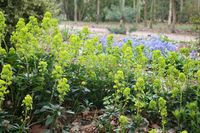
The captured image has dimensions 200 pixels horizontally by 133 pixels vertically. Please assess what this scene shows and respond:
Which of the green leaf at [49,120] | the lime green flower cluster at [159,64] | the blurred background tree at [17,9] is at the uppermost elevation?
the blurred background tree at [17,9]

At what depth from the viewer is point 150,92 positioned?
359cm

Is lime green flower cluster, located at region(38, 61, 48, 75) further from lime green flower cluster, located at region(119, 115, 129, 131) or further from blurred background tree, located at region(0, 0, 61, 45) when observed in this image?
blurred background tree, located at region(0, 0, 61, 45)

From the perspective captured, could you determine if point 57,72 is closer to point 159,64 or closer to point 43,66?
point 43,66

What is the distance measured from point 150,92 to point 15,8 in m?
3.57

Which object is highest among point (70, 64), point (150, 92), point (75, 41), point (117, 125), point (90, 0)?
point (90, 0)

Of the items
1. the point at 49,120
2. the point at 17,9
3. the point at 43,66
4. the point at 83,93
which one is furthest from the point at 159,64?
the point at 17,9

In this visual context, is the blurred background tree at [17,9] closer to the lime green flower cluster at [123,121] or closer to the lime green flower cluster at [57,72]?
the lime green flower cluster at [57,72]

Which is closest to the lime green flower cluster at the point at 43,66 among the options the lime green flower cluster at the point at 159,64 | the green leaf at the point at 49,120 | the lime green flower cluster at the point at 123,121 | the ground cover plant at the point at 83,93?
the ground cover plant at the point at 83,93

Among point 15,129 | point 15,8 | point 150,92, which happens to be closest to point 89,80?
point 150,92

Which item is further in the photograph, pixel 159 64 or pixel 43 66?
pixel 159 64

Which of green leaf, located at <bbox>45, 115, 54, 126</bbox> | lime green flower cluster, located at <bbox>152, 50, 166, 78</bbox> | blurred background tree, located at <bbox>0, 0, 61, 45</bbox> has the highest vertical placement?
blurred background tree, located at <bbox>0, 0, 61, 45</bbox>

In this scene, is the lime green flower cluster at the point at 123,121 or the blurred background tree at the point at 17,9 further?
the blurred background tree at the point at 17,9

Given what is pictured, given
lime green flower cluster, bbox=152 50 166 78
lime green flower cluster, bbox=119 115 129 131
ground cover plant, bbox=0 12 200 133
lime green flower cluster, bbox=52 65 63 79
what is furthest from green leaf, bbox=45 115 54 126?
lime green flower cluster, bbox=152 50 166 78

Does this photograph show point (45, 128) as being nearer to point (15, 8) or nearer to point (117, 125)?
point (117, 125)
